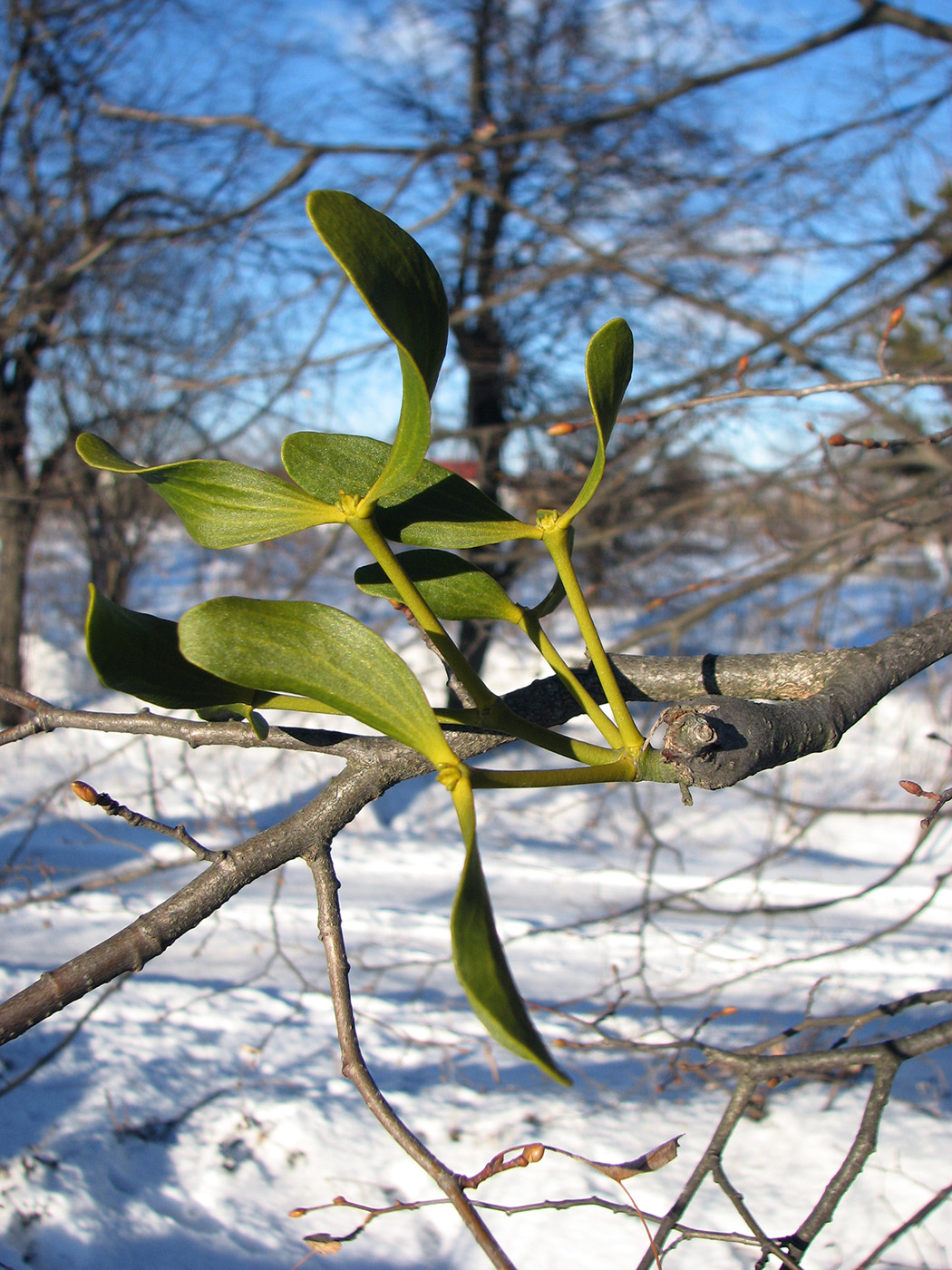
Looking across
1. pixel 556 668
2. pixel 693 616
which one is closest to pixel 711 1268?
pixel 693 616

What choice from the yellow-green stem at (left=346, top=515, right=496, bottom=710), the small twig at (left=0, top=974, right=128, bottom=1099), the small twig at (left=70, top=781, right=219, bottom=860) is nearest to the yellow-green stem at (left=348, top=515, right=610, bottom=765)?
the yellow-green stem at (left=346, top=515, right=496, bottom=710)

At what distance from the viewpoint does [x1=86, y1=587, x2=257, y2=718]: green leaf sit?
13.6 inches

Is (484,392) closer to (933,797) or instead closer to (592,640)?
(933,797)

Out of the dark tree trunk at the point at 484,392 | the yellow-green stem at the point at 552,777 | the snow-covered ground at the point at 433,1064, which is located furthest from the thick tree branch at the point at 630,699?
the dark tree trunk at the point at 484,392

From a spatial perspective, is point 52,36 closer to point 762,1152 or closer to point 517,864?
point 517,864

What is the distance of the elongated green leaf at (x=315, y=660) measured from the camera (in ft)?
1.04

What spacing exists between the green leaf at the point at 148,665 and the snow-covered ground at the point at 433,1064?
0.69m

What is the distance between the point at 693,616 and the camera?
1.92 metres

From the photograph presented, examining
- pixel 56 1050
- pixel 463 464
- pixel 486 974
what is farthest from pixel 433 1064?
pixel 463 464

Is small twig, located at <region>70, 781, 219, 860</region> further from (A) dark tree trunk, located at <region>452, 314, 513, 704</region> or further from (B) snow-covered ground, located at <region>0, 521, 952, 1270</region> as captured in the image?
(A) dark tree trunk, located at <region>452, 314, 513, 704</region>

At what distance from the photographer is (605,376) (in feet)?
1.17

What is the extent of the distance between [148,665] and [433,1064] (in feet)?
6.11

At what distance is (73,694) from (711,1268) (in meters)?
4.75

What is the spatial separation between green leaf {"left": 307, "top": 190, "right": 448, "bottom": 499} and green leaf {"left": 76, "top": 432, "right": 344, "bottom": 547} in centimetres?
5
